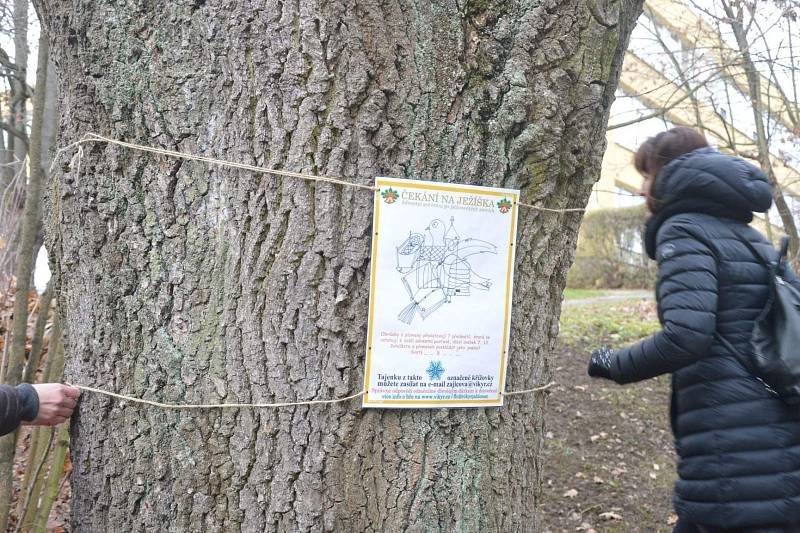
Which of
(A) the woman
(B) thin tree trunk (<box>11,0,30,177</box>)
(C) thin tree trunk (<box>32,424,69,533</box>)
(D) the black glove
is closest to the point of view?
(A) the woman

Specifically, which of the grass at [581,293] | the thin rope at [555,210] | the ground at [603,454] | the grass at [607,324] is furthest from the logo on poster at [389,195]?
the grass at [581,293]

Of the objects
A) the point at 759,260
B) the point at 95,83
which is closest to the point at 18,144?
the point at 95,83

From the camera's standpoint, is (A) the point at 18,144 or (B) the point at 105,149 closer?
(B) the point at 105,149

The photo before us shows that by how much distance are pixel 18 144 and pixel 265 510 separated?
5.83 m

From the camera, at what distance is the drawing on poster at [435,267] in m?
1.79

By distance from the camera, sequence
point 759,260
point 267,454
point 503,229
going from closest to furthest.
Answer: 1. point 267,454
2. point 503,229
3. point 759,260

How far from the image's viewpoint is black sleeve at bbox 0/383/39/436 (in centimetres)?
190

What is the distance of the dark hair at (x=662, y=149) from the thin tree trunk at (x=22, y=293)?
250cm

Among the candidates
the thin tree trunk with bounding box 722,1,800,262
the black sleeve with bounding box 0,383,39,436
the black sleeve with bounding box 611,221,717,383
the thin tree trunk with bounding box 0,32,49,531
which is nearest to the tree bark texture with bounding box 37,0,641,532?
the black sleeve with bounding box 0,383,39,436

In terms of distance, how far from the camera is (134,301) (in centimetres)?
184

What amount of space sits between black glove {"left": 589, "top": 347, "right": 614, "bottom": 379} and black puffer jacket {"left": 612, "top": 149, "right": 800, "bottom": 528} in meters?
0.07

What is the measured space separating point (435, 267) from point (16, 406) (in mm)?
1173

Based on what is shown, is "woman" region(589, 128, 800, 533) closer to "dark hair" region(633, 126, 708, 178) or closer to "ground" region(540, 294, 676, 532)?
"dark hair" region(633, 126, 708, 178)

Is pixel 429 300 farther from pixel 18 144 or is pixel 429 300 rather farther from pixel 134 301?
pixel 18 144
